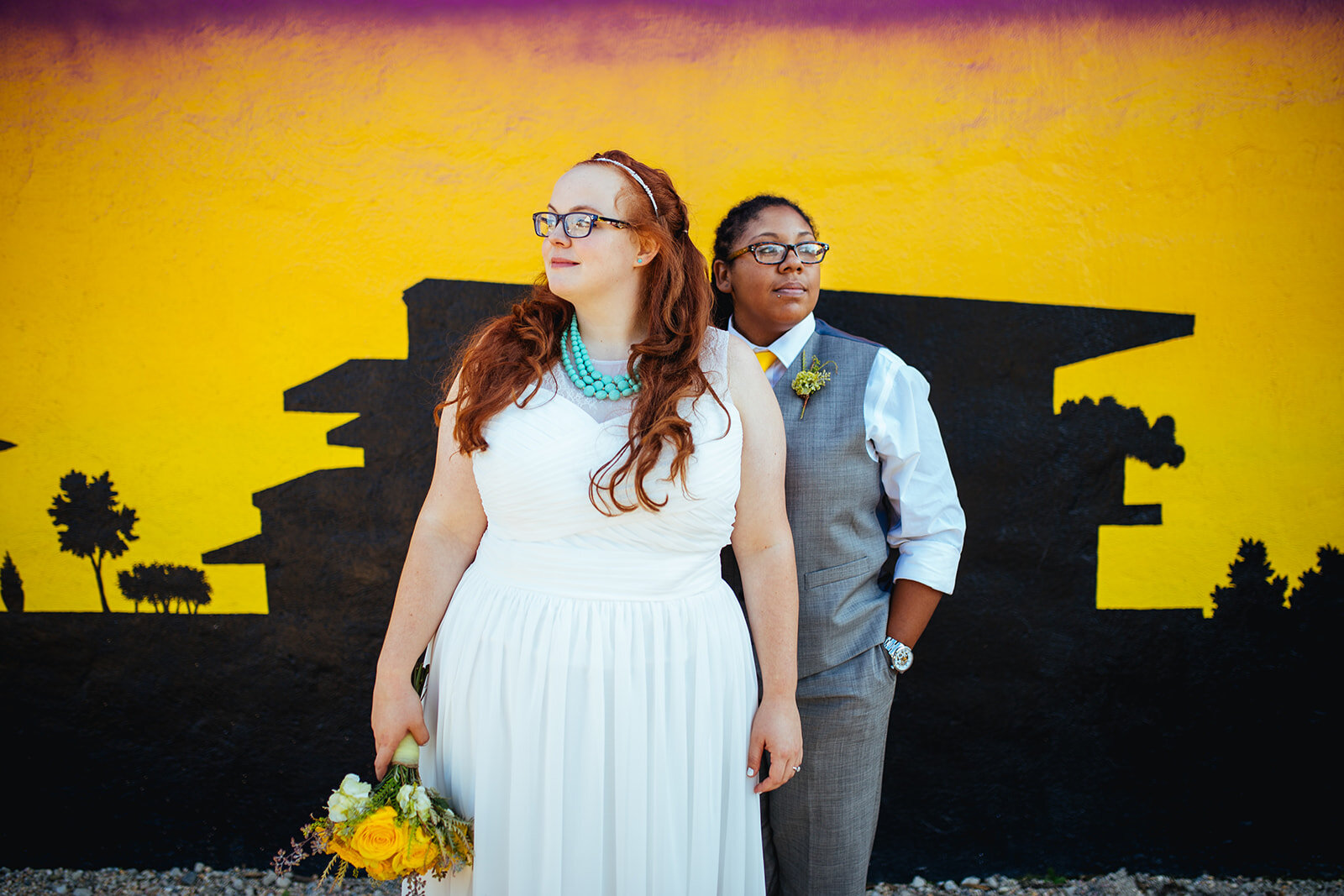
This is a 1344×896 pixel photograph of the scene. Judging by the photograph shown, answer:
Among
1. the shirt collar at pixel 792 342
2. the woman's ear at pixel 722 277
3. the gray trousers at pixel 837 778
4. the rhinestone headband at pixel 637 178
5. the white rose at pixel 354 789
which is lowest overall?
the gray trousers at pixel 837 778

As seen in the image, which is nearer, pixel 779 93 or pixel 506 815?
pixel 506 815

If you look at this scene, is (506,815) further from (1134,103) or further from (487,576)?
(1134,103)

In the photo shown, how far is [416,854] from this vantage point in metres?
1.66

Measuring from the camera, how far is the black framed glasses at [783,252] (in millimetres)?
2219

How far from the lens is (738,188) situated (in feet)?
9.38

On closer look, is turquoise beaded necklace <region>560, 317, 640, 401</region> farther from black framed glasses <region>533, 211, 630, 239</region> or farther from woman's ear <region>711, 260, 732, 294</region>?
woman's ear <region>711, 260, 732, 294</region>

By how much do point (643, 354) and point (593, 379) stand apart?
0.13 m

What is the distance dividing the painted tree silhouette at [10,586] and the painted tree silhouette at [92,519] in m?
0.20

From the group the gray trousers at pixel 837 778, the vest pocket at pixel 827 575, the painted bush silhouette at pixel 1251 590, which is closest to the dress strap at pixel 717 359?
the vest pocket at pixel 827 575

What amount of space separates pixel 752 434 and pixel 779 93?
159cm

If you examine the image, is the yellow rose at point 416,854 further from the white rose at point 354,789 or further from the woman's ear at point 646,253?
the woman's ear at point 646,253

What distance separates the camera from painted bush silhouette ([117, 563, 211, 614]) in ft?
9.43

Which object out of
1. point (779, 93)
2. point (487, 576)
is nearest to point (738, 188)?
point (779, 93)

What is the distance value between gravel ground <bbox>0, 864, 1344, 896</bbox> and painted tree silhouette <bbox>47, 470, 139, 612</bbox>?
1096 mm
